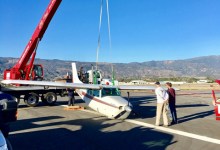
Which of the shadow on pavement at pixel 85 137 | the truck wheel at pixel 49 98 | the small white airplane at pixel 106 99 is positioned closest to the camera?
the shadow on pavement at pixel 85 137

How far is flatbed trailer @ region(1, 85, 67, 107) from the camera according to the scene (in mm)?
19125

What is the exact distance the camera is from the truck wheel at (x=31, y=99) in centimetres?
1992

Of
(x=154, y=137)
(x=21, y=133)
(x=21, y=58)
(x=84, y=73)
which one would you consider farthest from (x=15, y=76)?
(x=154, y=137)

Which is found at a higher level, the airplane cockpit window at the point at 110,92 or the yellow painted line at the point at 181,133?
the airplane cockpit window at the point at 110,92

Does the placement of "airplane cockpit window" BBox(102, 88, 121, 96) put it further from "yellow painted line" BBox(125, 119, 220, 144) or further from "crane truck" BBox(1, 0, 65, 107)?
"crane truck" BBox(1, 0, 65, 107)

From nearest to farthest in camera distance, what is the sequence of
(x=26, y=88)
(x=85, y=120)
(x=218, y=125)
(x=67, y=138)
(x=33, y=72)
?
(x=67, y=138), (x=218, y=125), (x=85, y=120), (x=26, y=88), (x=33, y=72)

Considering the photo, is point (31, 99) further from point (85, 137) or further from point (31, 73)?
point (85, 137)

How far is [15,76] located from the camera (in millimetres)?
20641

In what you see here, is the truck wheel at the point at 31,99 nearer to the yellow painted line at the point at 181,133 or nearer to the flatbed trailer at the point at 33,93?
the flatbed trailer at the point at 33,93

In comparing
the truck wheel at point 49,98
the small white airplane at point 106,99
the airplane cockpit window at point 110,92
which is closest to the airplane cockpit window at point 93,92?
the small white airplane at point 106,99

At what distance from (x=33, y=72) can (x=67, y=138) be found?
45.7 feet

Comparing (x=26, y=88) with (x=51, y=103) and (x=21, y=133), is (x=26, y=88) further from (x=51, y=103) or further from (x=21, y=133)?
(x=21, y=133)

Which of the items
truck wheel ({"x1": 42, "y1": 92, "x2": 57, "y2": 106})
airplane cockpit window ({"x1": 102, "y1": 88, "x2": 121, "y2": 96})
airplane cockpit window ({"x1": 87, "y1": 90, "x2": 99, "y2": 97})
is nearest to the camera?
airplane cockpit window ({"x1": 102, "y1": 88, "x2": 121, "y2": 96})

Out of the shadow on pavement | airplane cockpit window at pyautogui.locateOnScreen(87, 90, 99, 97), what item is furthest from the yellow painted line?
airplane cockpit window at pyautogui.locateOnScreen(87, 90, 99, 97)
